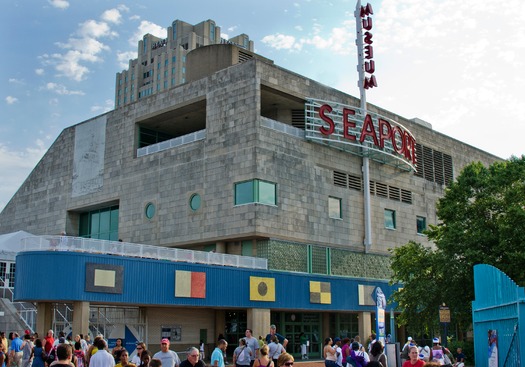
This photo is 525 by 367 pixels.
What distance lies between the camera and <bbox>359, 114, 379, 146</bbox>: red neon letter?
45312 millimetres

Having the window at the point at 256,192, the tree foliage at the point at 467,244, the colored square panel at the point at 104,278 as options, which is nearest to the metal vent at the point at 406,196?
the window at the point at 256,192

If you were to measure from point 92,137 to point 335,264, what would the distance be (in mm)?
21246

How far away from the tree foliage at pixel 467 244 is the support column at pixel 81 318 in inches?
646

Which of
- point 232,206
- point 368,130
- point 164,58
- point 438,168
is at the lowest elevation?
point 232,206

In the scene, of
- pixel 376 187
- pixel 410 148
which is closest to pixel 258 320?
pixel 376 187

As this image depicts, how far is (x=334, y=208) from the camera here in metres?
44.9

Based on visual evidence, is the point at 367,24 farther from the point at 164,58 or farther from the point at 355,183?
the point at 164,58

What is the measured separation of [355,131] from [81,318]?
23180mm

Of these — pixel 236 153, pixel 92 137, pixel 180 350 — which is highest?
pixel 92 137

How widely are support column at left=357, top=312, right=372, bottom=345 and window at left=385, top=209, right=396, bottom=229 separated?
716cm

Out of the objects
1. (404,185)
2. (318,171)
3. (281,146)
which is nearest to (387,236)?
(404,185)

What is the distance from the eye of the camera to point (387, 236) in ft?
159

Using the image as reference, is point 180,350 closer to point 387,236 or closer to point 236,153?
point 236,153

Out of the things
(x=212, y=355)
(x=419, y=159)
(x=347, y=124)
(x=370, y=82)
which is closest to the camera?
(x=212, y=355)
